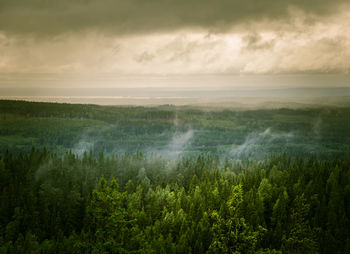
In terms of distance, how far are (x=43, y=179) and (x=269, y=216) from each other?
118m

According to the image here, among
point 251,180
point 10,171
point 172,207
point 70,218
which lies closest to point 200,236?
point 172,207

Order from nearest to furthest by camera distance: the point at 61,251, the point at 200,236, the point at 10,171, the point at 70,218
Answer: the point at 61,251, the point at 200,236, the point at 70,218, the point at 10,171

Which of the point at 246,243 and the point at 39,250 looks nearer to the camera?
the point at 246,243

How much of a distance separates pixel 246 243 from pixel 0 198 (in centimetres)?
12988

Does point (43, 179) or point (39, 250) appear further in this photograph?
point (43, 179)

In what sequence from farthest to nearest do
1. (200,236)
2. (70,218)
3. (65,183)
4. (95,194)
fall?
(65,183), (70,218), (200,236), (95,194)

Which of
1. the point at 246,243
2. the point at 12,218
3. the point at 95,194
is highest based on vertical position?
the point at 95,194

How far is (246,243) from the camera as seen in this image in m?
56.6

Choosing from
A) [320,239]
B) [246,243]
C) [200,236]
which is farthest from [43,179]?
[246,243]

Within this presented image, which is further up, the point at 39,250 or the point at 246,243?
the point at 246,243

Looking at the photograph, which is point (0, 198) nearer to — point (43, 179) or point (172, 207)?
point (43, 179)

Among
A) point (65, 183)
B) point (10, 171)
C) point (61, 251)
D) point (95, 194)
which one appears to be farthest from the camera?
point (10, 171)

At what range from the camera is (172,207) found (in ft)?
462

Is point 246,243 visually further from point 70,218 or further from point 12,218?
point 12,218
